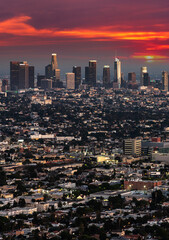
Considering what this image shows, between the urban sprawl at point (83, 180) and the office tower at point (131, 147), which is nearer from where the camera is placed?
the urban sprawl at point (83, 180)

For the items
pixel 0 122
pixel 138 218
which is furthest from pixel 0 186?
pixel 0 122

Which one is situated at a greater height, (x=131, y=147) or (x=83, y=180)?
(x=131, y=147)

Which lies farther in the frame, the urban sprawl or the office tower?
the office tower

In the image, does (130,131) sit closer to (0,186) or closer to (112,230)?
(0,186)

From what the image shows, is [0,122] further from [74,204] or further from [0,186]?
[74,204]

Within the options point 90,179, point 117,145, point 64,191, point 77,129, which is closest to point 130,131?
point 77,129

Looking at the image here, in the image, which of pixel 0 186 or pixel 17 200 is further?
pixel 0 186

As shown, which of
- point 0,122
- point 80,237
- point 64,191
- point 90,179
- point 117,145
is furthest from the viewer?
point 0,122

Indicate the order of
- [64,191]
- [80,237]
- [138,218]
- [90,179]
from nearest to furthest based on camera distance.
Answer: [80,237] → [138,218] → [64,191] → [90,179]

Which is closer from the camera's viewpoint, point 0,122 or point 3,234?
point 3,234

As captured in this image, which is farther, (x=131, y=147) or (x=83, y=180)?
(x=131, y=147)
